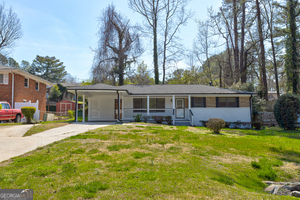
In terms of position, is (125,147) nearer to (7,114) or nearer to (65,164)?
(65,164)

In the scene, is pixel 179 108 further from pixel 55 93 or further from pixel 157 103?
pixel 55 93

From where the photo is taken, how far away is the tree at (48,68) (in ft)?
176

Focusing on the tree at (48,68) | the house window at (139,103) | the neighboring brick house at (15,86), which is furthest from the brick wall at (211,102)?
the tree at (48,68)

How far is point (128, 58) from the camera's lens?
94.6 feet

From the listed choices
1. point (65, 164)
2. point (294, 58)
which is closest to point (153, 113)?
point (65, 164)

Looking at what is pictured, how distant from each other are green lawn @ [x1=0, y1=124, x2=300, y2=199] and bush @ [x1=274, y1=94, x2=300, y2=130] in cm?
1023

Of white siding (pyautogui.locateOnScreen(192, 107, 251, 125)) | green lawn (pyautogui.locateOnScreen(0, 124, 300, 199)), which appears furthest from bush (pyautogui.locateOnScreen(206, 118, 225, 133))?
white siding (pyautogui.locateOnScreen(192, 107, 251, 125))

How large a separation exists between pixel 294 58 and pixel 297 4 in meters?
5.89

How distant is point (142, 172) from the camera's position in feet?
13.5

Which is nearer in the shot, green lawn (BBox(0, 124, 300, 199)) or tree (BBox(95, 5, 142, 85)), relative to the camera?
green lawn (BBox(0, 124, 300, 199))

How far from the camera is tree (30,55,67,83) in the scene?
53.7 meters

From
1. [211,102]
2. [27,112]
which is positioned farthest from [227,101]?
[27,112]

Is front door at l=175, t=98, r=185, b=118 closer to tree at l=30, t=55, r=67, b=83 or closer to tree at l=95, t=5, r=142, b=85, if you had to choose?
tree at l=95, t=5, r=142, b=85

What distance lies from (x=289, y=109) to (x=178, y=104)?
374 inches
